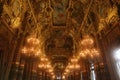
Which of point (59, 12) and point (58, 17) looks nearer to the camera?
point (59, 12)

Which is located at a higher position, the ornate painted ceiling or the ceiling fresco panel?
the ceiling fresco panel

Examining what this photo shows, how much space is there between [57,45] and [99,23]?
1263 cm

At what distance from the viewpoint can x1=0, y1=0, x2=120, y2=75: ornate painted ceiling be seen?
34.5 feet

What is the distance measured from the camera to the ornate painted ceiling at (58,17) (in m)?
10.5

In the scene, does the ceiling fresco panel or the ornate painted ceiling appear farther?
the ceiling fresco panel

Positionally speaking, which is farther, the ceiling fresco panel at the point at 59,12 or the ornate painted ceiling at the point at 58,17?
the ceiling fresco panel at the point at 59,12

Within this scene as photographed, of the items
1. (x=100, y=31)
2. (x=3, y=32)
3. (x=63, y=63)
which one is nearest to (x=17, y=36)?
(x=3, y=32)

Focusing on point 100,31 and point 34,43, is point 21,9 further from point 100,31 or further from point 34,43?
point 100,31

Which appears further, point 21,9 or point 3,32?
point 21,9

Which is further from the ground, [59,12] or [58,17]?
[59,12]

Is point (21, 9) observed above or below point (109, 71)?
above

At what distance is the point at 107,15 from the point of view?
1079 centimetres

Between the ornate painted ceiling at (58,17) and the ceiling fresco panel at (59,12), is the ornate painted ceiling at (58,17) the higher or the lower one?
the lower one

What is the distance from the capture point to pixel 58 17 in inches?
679
